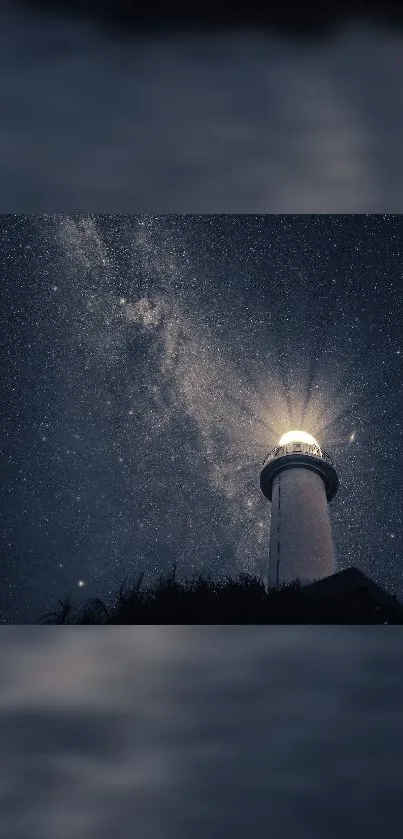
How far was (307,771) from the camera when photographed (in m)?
1.61

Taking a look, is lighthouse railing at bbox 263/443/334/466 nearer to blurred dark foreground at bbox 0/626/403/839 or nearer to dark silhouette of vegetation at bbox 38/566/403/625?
dark silhouette of vegetation at bbox 38/566/403/625

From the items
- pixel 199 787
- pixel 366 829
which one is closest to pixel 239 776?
pixel 199 787

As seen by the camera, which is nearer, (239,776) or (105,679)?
(239,776)

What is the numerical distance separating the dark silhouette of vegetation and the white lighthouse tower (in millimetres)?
8179

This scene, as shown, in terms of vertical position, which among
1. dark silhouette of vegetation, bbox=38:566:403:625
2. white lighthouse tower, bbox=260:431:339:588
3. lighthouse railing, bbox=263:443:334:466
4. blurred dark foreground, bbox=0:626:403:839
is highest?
lighthouse railing, bbox=263:443:334:466

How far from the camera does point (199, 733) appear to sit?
1.73 metres

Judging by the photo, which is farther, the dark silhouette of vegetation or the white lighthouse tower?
the white lighthouse tower

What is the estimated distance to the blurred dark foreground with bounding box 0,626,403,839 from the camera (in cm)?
151

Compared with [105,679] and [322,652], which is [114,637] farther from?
[322,652]

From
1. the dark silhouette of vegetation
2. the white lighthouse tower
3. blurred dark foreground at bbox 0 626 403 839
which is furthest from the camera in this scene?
the white lighthouse tower

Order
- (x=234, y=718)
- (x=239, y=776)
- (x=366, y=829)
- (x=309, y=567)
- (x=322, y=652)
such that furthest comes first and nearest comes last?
(x=309, y=567), (x=322, y=652), (x=234, y=718), (x=239, y=776), (x=366, y=829)

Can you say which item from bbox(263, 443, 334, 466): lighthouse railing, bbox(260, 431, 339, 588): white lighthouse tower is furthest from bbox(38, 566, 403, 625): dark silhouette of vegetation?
bbox(263, 443, 334, 466): lighthouse railing

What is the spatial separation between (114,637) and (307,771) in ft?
1.78

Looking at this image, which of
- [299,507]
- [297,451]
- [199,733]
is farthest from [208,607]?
[297,451]
